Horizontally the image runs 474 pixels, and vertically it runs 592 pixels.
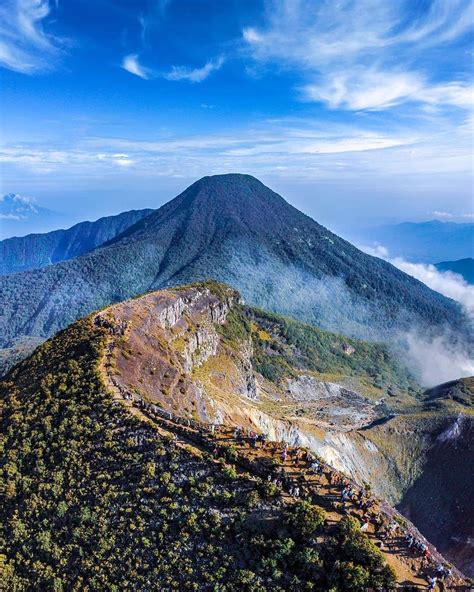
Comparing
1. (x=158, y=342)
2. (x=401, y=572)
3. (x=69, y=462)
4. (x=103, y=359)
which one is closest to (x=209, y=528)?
(x=401, y=572)

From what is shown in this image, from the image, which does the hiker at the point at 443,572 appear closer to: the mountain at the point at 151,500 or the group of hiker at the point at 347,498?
the group of hiker at the point at 347,498

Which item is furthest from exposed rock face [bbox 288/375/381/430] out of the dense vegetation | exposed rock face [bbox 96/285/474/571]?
the dense vegetation

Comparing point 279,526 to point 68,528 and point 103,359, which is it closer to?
point 68,528

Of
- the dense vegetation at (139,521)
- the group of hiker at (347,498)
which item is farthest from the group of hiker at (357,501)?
the dense vegetation at (139,521)

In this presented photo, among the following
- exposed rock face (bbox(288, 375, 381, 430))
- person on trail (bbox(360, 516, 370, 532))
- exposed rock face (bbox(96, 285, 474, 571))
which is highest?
person on trail (bbox(360, 516, 370, 532))

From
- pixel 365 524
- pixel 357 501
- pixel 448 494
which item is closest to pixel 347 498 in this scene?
pixel 357 501

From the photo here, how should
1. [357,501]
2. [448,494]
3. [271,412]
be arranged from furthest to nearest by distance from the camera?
[271,412], [448,494], [357,501]

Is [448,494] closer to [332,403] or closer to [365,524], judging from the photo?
[332,403]

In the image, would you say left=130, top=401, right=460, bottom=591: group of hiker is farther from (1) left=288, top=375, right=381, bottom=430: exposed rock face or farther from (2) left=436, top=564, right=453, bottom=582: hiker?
(1) left=288, top=375, right=381, bottom=430: exposed rock face
